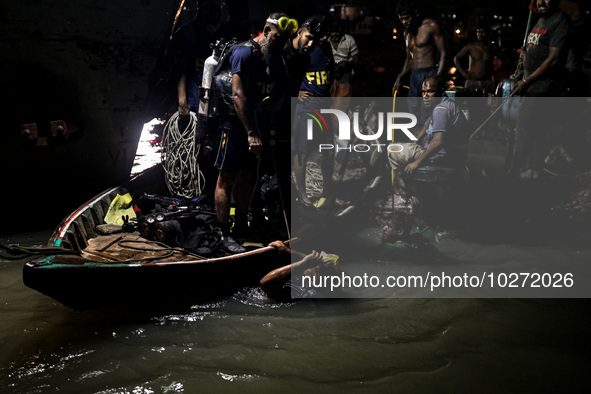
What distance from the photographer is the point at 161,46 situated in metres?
7.95

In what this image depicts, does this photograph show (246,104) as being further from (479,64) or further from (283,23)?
(479,64)

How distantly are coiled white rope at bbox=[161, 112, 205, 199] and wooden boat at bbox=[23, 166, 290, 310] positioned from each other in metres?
1.00

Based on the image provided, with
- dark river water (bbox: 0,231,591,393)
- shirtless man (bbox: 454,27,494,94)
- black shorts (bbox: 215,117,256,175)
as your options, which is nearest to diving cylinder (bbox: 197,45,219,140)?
black shorts (bbox: 215,117,256,175)

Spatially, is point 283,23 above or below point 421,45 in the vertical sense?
below

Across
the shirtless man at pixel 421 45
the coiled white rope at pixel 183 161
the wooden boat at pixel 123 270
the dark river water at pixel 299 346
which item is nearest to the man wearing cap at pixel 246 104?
the wooden boat at pixel 123 270

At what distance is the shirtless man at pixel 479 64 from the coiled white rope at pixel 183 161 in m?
6.12

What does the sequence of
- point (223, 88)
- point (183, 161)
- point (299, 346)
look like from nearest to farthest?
point (299, 346) → point (223, 88) → point (183, 161)

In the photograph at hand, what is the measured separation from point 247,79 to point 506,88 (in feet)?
14.6

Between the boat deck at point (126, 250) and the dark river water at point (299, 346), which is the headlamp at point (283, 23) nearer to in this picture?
the boat deck at point (126, 250)

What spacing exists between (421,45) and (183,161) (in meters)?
4.06

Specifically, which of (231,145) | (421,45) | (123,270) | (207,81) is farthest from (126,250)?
(421,45)

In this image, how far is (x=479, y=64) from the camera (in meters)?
10.1

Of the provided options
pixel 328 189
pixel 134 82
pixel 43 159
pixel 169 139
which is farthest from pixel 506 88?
pixel 43 159

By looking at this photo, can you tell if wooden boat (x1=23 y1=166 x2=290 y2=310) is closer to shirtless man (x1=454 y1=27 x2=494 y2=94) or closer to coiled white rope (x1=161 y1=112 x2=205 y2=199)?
coiled white rope (x1=161 y1=112 x2=205 y2=199)
